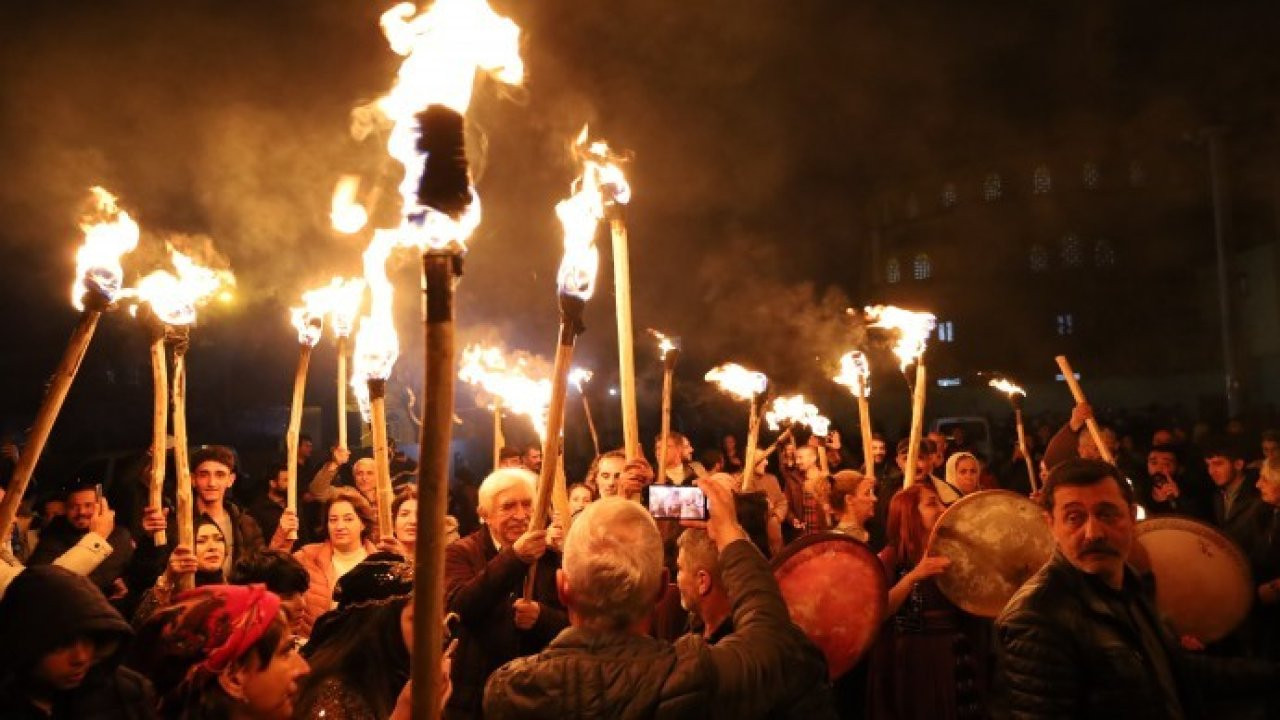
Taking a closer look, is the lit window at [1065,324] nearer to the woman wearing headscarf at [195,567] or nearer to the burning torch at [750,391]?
the burning torch at [750,391]

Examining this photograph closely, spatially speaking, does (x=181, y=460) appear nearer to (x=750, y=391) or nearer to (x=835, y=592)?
(x=835, y=592)

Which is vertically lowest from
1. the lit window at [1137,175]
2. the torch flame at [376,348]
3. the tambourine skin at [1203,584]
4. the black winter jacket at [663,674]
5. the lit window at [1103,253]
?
the tambourine skin at [1203,584]

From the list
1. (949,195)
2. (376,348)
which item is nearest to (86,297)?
(376,348)

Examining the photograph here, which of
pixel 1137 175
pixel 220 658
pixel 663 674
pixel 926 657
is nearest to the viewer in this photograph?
pixel 663 674

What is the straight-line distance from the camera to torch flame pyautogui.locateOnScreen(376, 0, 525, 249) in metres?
2.33

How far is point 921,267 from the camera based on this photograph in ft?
189

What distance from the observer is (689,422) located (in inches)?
991

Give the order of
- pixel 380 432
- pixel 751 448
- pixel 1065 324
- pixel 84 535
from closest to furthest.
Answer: pixel 380 432
pixel 84 535
pixel 751 448
pixel 1065 324

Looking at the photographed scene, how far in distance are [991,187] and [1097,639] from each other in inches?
2240

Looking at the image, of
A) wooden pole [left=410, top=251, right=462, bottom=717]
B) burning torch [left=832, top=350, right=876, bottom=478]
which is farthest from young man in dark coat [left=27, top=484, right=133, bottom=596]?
burning torch [left=832, top=350, right=876, bottom=478]

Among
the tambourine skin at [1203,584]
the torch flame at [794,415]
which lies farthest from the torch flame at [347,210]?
the torch flame at [794,415]

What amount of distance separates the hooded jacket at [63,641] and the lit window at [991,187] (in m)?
57.9

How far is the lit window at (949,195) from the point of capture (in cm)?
5747

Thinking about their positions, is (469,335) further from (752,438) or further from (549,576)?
(549,576)
